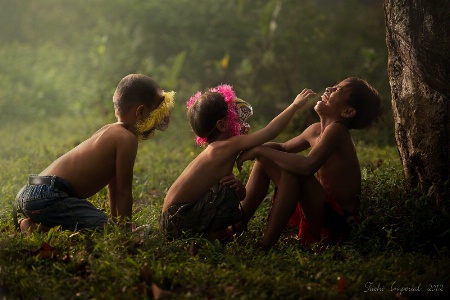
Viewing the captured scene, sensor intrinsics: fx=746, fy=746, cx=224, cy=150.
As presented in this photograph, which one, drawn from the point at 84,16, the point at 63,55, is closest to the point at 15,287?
the point at 63,55

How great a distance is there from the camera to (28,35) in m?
17.2

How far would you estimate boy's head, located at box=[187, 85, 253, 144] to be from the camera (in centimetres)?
498

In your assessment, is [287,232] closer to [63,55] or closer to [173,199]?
[173,199]

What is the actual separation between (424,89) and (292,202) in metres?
1.31

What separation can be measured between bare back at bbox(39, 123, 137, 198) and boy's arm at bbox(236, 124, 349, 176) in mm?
794

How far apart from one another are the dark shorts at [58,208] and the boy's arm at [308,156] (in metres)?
1.08

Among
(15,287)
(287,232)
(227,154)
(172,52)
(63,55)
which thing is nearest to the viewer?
(15,287)

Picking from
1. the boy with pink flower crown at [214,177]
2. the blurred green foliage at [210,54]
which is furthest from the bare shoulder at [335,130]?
the blurred green foliage at [210,54]

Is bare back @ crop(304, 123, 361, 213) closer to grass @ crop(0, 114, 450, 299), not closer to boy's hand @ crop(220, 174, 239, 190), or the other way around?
grass @ crop(0, 114, 450, 299)

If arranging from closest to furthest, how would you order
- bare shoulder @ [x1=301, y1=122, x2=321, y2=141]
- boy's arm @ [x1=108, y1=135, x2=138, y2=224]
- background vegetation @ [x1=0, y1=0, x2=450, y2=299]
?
background vegetation @ [x1=0, y1=0, x2=450, y2=299]
boy's arm @ [x1=108, y1=135, x2=138, y2=224]
bare shoulder @ [x1=301, y1=122, x2=321, y2=141]

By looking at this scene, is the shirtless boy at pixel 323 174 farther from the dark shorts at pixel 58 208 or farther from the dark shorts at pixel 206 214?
the dark shorts at pixel 58 208

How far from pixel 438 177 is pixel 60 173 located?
263 cm

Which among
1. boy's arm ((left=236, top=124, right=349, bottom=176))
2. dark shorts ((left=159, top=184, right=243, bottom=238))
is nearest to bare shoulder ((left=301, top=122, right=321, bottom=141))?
boy's arm ((left=236, top=124, right=349, bottom=176))

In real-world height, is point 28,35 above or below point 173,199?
above
